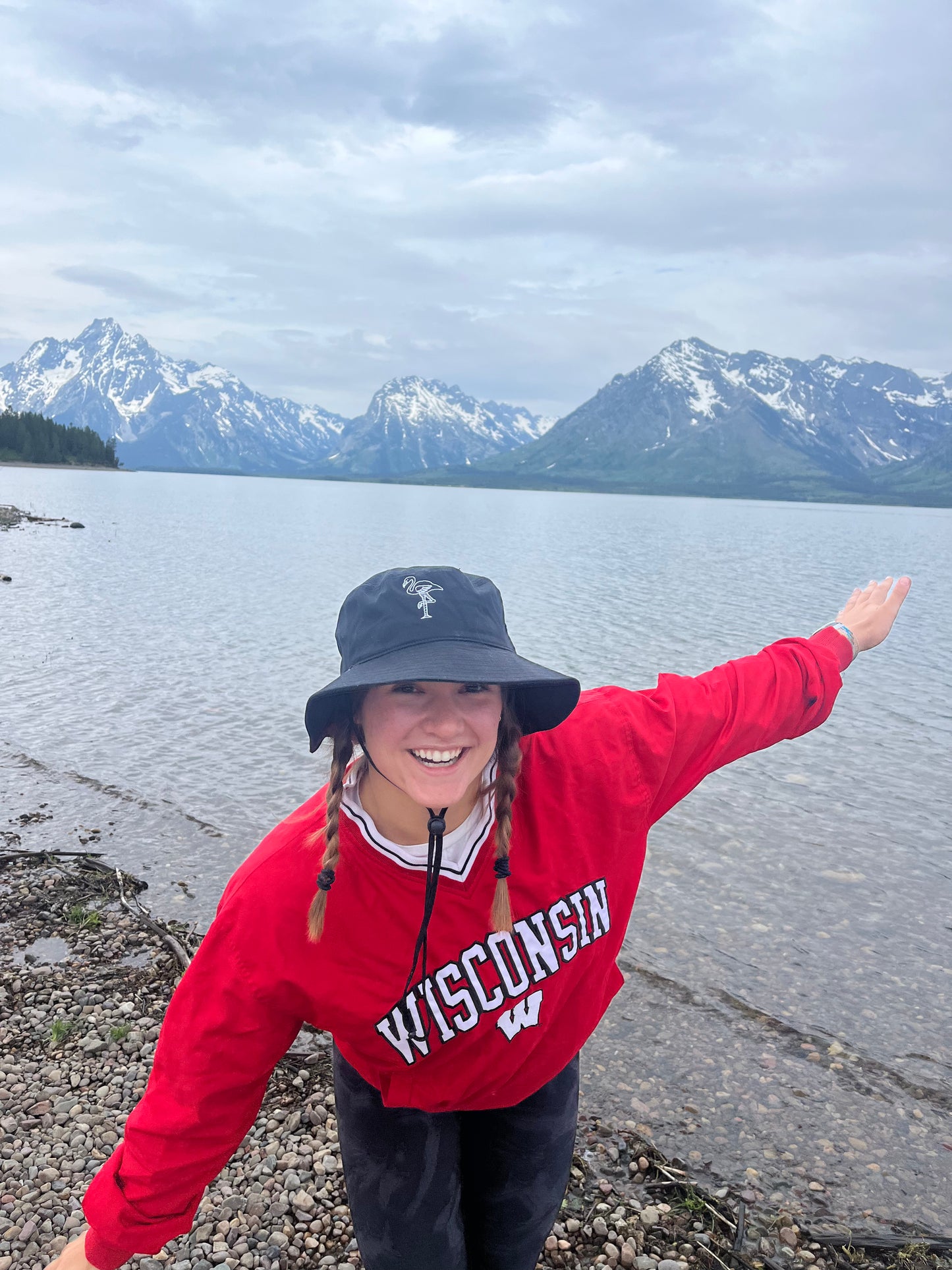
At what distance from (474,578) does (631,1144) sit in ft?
16.2

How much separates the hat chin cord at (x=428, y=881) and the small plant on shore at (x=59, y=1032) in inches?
190

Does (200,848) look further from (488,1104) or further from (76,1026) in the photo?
(488,1104)

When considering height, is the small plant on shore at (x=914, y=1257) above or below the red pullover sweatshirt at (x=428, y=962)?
below

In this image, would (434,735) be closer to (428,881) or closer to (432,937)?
(428,881)

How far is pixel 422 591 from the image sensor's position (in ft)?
11.1

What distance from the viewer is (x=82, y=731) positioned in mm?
17031

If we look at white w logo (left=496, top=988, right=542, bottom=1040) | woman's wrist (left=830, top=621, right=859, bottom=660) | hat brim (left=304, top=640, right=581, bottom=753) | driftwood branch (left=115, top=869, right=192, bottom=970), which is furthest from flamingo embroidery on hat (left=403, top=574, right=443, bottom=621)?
driftwood branch (left=115, top=869, right=192, bottom=970)

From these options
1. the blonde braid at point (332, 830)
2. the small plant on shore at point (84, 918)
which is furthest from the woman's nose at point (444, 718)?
the small plant on shore at point (84, 918)

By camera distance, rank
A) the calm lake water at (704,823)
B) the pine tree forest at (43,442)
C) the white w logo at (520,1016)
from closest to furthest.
Result: the white w logo at (520,1016), the calm lake water at (704,823), the pine tree forest at (43,442)

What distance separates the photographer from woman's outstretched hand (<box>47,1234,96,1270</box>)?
10.8 feet

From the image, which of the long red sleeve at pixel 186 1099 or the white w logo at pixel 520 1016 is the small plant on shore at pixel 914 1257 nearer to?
the white w logo at pixel 520 1016

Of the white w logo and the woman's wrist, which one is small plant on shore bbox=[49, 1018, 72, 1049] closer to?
the white w logo

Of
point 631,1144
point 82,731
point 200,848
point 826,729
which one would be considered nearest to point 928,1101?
point 631,1144

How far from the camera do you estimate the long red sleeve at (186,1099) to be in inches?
127
